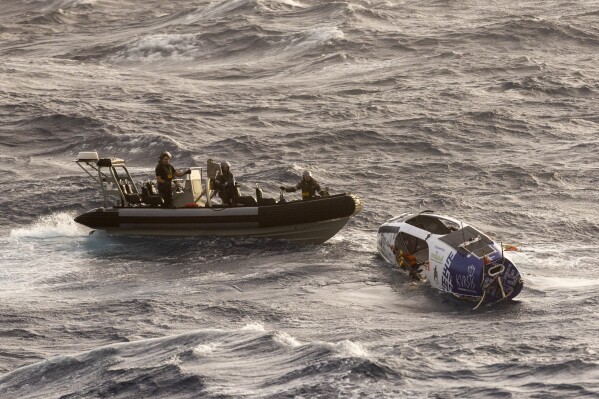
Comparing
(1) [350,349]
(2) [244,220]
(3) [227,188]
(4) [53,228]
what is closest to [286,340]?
(1) [350,349]

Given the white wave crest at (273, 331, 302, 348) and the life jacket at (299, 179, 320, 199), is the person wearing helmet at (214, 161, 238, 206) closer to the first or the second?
the life jacket at (299, 179, 320, 199)

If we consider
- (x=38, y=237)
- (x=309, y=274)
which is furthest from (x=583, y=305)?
(x=38, y=237)

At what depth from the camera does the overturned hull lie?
30.2 m

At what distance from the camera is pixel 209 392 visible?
19.7 metres

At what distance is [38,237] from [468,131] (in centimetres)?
1529

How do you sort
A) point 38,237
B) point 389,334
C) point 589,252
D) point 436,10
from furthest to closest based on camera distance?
point 436,10
point 38,237
point 589,252
point 389,334

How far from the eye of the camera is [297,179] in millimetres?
36625

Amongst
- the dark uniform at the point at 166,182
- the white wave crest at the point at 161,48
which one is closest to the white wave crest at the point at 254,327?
the dark uniform at the point at 166,182

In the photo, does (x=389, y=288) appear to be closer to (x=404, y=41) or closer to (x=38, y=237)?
(x=38, y=237)

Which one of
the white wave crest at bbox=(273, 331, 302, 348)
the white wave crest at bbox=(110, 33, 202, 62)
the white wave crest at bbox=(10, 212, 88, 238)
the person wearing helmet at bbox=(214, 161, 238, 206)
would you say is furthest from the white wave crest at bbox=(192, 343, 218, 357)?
the white wave crest at bbox=(110, 33, 202, 62)

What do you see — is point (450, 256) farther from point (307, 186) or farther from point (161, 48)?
point (161, 48)

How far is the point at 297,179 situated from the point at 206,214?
6.26 metres

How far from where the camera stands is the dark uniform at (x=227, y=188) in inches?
1223

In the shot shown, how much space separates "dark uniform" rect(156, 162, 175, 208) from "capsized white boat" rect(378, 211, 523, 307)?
5627 mm
